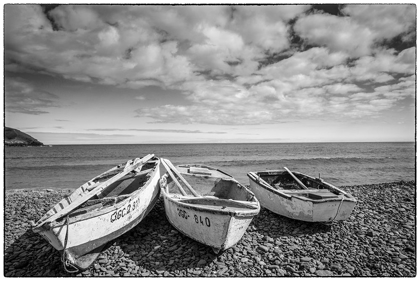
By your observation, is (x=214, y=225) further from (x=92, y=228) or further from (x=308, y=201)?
(x=308, y=201)

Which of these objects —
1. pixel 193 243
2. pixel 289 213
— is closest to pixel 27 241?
pixel 193 243

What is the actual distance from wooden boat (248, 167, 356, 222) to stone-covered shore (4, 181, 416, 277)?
0.47 metres

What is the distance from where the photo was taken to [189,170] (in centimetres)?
948

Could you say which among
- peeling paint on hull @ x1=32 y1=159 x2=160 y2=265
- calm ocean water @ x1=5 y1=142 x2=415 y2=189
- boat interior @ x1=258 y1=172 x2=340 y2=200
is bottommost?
calm ocean water @ x1=5 y1=142 x2=415 y2=189

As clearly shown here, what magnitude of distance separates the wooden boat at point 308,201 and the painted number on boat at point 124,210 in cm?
428

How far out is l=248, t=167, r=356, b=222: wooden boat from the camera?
5.99 meters

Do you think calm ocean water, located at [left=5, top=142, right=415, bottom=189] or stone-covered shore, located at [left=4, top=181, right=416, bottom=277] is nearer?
stone-covered shore, located at [left=4, top=181, right=416, bottom=277]

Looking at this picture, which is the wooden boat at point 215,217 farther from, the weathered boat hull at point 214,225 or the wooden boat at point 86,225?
the wooden boat at point 86,225

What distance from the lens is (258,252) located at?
5.35 m

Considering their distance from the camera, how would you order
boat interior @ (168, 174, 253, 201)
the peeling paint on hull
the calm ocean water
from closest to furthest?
1. the peeling paint on hull
2. boat interior @ (168, 174, 253, 201)
3. the calm ocean water

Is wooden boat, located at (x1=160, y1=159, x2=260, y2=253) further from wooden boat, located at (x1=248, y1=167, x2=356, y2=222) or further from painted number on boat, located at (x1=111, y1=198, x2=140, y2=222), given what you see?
wooden boat, located at (x1=248, y1=167, x2=356, y2=222)

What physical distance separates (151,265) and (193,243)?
113cm

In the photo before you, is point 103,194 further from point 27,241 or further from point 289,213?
point 289,213

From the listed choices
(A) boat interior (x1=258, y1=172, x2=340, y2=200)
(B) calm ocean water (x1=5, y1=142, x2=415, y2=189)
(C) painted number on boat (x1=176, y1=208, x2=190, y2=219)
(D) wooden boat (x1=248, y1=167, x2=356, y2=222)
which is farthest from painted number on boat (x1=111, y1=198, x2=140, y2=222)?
(B) calm ocean water (x1=5, y1=142, x2=415, y2=189)
